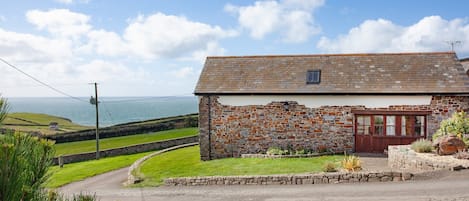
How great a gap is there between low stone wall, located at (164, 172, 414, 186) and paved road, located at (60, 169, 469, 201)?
0.46m

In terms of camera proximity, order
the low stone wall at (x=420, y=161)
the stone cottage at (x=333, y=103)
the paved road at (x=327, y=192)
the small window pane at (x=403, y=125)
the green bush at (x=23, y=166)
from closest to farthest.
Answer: the green bush at (x=23, y=166), the paved road at (x=327, y=192), the low stone wall at (x=420, y=161), the stone cottage at (x=333, y=103), the small window pane at (x=403, y=125)

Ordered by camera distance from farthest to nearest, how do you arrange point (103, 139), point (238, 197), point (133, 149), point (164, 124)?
point (164, 124) < point (103, 139) < point (133, 149) < point (238, 197)

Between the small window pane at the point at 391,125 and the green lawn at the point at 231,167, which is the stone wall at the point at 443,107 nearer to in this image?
the small window pane at the point at 391,125

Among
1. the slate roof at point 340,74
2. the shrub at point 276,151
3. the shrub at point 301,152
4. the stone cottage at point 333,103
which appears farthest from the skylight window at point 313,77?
the shrub at point 276,151

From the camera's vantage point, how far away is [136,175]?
18203 mm

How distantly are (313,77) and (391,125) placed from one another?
4822mm

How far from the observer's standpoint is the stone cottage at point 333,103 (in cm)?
2033

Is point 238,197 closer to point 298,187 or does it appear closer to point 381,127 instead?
point 298,187

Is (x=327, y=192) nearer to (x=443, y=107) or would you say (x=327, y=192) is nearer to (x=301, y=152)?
(x=301, y=152)

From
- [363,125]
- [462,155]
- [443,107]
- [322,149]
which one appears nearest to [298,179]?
[462,155]

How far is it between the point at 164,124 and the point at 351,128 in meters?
28.3

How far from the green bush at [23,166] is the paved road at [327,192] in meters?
9.55

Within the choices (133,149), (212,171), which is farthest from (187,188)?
(133,149)

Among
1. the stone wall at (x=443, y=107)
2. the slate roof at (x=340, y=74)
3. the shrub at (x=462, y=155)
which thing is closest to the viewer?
the shrub at (x=462, y=155)
